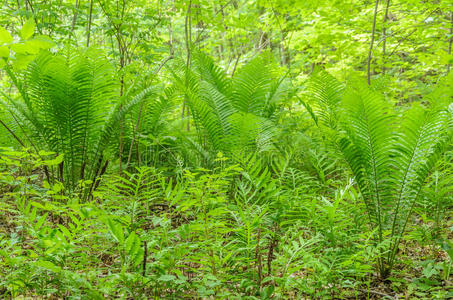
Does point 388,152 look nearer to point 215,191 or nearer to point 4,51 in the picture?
A: point 215,191

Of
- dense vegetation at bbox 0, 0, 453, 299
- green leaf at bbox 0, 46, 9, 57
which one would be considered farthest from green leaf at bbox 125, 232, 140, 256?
green leaf at bbox 0, 46, 9, 57

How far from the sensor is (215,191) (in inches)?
70.8

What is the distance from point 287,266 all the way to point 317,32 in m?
4.00

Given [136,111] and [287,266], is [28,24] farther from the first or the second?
[136,111]

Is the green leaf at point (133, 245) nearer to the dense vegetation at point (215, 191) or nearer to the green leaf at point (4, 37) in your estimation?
the dense vegetation at point (215, 191)

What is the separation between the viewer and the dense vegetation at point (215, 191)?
105 cm

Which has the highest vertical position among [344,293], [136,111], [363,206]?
[136,111]

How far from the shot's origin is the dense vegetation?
41.4 inches

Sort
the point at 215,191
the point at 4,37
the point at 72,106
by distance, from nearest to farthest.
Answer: the point at 4,37
the point at 215,191
the point at 72,106

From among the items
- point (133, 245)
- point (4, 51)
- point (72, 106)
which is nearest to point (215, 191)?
point (133, 245)

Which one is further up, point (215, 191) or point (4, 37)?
point (4, 37)

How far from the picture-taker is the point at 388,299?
1.19 metres

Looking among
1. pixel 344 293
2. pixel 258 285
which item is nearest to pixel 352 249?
pixel 344 293

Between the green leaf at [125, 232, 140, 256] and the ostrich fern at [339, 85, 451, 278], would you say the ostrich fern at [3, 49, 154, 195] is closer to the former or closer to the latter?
the green leaf at [125, 232, 140, 256]
